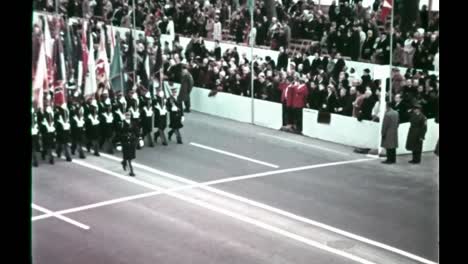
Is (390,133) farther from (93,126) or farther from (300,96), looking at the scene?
(93,126)

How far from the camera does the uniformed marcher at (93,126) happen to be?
1150 cm

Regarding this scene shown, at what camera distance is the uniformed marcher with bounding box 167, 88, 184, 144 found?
11.4 meters

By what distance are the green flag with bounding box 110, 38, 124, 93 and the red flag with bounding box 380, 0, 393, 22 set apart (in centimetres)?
365

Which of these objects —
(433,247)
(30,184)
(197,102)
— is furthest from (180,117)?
(433,247)

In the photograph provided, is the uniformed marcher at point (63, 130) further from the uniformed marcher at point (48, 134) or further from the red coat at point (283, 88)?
the red coat at point (283, 88)

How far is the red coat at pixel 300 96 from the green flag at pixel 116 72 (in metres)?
2.40

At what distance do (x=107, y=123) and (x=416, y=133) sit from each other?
424 centimetres

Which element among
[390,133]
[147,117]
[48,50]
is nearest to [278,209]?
[390,133]

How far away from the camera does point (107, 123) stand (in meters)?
11.5

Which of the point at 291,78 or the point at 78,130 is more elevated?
the point at 291,78

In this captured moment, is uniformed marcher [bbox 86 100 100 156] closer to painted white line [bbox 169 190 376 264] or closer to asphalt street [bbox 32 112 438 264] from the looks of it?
asphalt street [bbox 32 112 438 264]

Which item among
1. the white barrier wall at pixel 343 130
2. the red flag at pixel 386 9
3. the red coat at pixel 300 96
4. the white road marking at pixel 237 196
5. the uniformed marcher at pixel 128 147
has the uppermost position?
the red flag at pixel 386 9

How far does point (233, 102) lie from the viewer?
37.9 feet

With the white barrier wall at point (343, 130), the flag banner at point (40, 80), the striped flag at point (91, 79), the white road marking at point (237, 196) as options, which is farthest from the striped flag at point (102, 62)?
the white barrier wall at point (343, 130)
